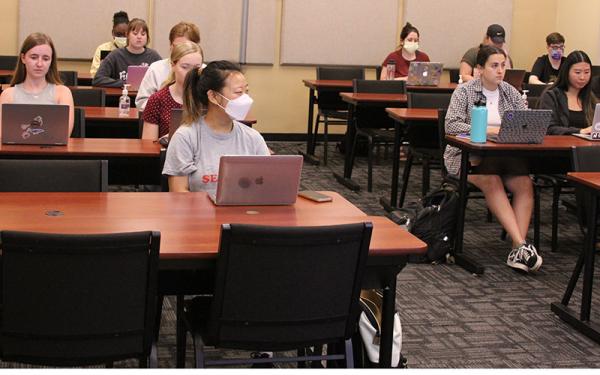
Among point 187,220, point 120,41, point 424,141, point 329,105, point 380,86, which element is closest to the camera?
point 187,220

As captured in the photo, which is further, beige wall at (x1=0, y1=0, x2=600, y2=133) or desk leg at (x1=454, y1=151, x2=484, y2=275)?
beige wall at (x1=0, y1=0, x2=600, y2=133)

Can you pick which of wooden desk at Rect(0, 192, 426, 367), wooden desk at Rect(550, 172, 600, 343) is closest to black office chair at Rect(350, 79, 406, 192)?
wooden desk at Rect(550, 172, 600, 343)

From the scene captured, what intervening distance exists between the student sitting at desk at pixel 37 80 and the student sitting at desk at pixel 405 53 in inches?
184

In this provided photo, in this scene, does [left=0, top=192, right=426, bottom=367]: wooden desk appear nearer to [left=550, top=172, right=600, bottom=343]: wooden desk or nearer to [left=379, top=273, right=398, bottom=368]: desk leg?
[left=379, top=273, right=398, bottom=368]: desk leg

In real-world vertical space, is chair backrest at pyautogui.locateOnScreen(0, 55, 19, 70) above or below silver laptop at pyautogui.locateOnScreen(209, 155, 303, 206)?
above

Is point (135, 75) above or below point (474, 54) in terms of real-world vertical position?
below

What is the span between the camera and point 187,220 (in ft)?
10.2

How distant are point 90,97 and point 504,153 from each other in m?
2.74

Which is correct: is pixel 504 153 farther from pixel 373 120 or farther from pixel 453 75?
pixel 453 75

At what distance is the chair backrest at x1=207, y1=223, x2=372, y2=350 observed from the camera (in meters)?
Result: 2.62

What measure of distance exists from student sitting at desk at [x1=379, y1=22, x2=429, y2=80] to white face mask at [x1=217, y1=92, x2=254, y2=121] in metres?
5.70

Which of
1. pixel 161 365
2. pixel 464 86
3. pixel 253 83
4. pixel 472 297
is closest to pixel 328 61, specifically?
pixel 253 83

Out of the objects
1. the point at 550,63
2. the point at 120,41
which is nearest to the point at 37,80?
the point at 120,41

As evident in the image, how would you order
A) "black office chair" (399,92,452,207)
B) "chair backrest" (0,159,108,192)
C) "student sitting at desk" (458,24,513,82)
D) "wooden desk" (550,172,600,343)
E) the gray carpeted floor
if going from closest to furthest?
1. "chair backrest" (0,159,108,192)
2. the gray carpeted floor
3. "wooden desk" (550,172,600,343)
4. "black office chair" (399,92,452,207)
5. "student sitting at desk" (458,24,513,82)
